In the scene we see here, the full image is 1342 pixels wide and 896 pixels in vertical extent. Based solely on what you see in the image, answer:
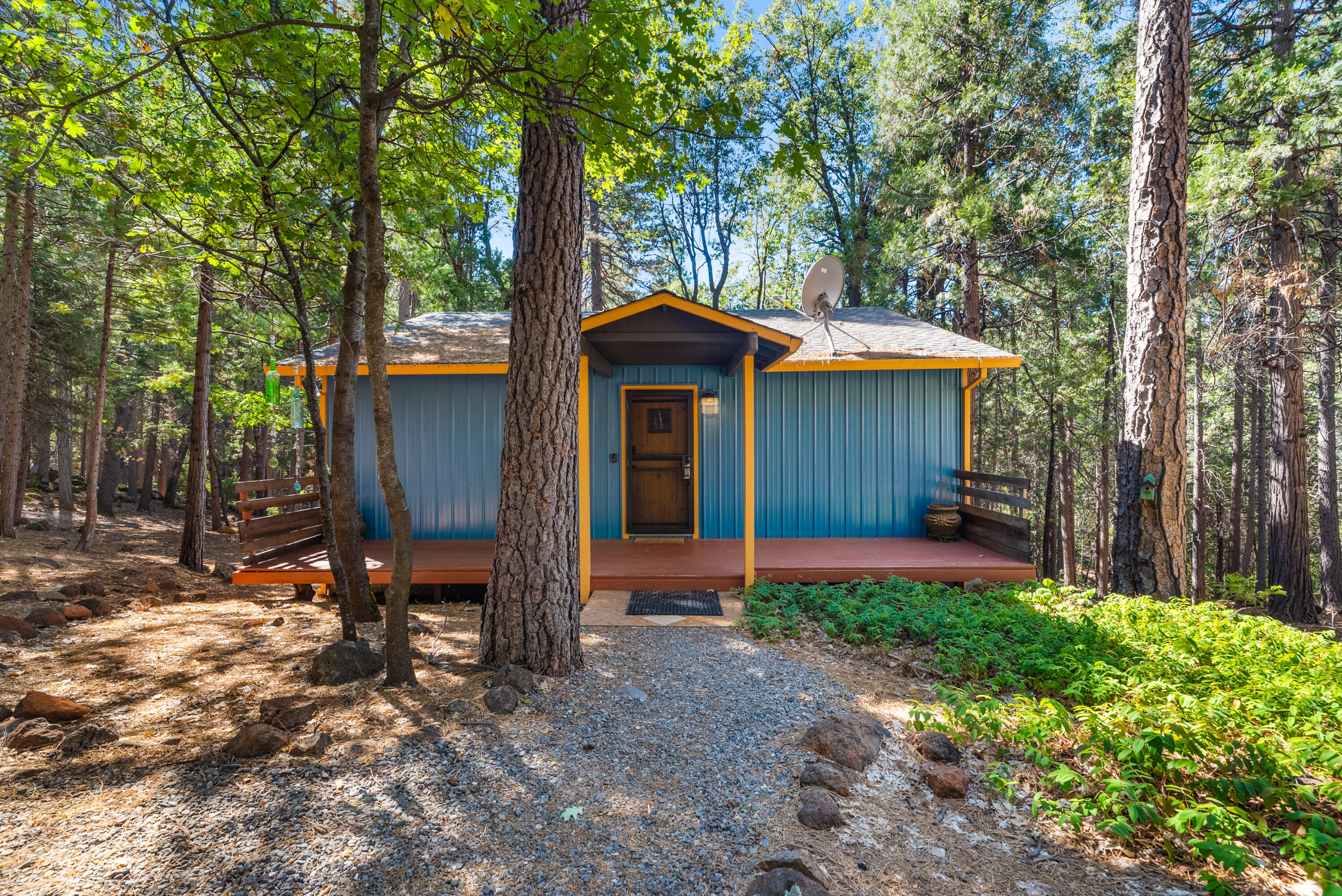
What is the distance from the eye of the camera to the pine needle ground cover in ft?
6.46

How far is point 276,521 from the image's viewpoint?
5699mm

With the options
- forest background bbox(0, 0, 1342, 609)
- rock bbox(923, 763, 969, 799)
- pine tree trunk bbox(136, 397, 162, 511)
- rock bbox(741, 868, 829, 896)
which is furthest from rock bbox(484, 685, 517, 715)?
pine tree trunk bbox(136, 397, 162, 511)

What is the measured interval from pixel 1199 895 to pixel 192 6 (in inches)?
229

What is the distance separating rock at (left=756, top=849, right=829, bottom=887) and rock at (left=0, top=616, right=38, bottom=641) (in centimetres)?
509

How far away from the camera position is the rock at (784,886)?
1.71 metres

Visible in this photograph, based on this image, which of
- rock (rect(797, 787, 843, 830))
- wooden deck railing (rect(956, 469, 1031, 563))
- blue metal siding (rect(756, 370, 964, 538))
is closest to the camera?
rock (rect(797, 787, 843, 830))

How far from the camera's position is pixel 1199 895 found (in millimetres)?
1830

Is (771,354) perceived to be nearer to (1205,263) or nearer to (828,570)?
(828,570)

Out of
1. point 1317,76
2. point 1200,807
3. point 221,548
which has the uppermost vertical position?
point 1317,76

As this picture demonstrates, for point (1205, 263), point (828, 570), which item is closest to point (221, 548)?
point (828, 570)

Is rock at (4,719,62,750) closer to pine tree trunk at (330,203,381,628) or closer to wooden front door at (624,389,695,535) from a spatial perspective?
pine tree trunk at (330,203,381,628)

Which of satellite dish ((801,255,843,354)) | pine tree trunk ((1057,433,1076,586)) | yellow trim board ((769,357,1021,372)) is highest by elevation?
satellite dish ((801,255,843,354))

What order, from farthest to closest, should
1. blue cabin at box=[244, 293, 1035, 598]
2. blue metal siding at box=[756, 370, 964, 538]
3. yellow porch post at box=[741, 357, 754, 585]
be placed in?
blue metal siding at box=[756, 370, 964, 538], blue cabin at box=[244, 293, 1035, 598], yellow porch post at box=[741, 357, 754, 585]

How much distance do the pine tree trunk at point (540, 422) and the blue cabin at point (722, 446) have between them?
275cm
